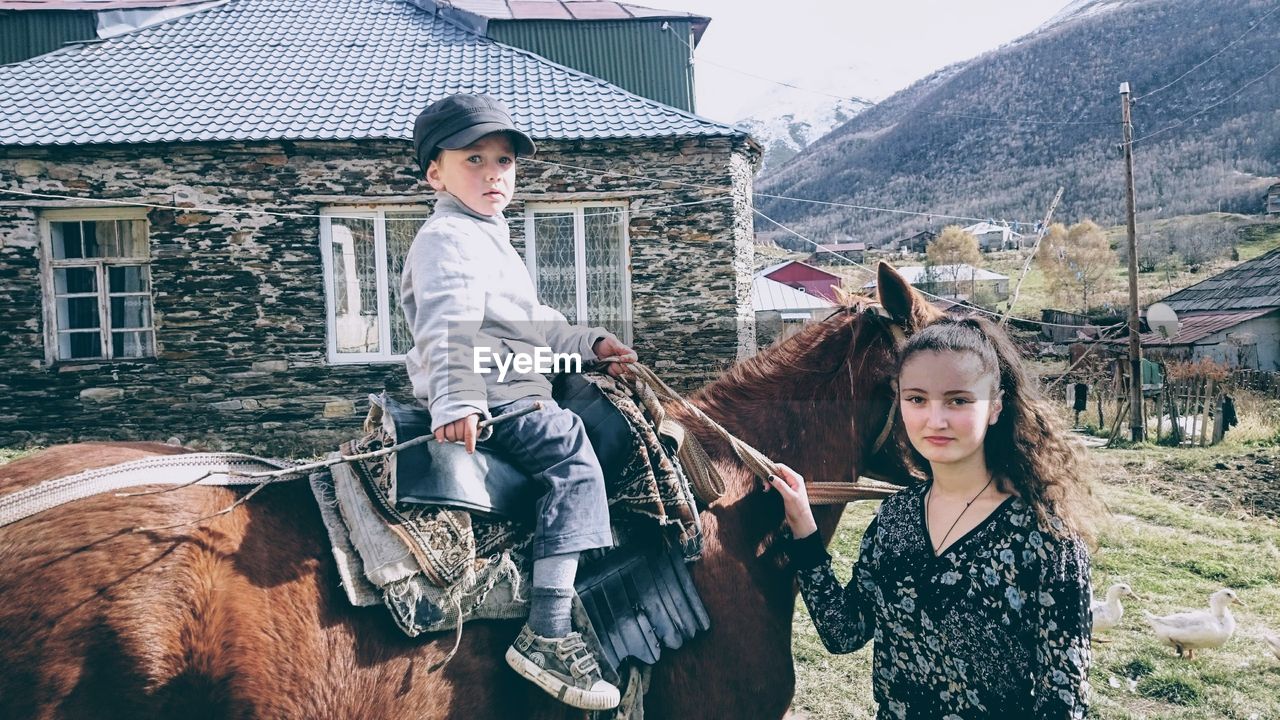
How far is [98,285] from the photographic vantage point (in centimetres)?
1022

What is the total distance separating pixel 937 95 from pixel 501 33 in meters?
106

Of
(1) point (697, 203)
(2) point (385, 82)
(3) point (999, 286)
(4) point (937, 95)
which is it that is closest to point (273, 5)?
(2) point (385, 82)

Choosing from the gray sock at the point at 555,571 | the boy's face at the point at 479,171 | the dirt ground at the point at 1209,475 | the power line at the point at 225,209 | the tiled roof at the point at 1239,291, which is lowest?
the dirt ground at the point at 1209,475

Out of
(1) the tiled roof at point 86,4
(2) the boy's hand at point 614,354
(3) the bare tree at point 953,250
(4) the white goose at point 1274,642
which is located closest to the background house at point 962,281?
(3) the bare tree at point 953,250

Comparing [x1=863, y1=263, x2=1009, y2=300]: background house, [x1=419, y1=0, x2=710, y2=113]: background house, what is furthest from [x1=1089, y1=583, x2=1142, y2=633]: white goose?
[x1=863, y1=263, x2=1009, y2=300]: background house

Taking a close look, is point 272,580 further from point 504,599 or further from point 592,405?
point 592,405

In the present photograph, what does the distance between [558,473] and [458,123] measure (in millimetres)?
921

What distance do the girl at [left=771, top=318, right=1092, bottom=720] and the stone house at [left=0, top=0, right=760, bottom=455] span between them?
28.3 feet

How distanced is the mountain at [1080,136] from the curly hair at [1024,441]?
6452 centimetres

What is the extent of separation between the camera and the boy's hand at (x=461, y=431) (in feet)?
5.83

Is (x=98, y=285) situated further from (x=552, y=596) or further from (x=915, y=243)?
(x=915, y=243)

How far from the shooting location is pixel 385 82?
38.2ft

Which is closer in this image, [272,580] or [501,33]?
[272,580]

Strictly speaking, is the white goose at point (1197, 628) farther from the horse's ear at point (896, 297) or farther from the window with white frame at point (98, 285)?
the window with white frame at point (98, 285)
